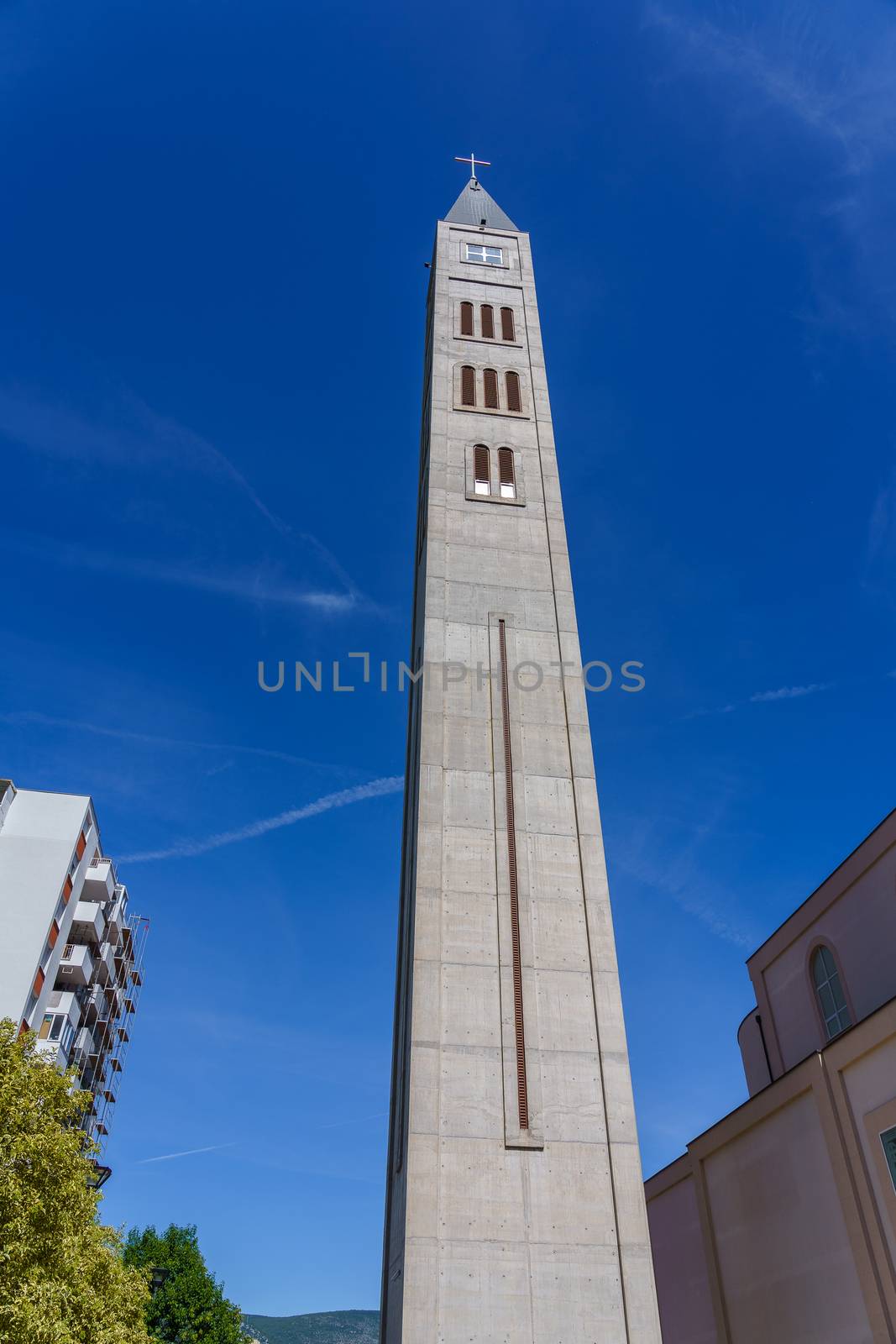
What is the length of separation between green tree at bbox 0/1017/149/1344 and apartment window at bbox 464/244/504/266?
29.9 metres

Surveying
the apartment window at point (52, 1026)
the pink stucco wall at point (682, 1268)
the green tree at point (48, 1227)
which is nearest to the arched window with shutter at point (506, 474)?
the green tree at point (48, 1227)

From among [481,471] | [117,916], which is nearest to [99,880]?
[117,916]

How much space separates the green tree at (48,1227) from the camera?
15805 millimetres

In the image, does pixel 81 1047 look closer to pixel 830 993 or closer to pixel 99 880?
pixel 99 880

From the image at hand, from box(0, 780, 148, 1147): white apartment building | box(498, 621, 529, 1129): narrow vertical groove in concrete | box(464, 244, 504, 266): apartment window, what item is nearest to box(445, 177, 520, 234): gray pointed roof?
box(464, 244, 504, 266): apartment window

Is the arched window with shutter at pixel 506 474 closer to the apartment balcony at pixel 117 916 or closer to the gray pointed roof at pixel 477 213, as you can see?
the gray pointed roof at pixel 477 213

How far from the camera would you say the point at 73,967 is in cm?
3641

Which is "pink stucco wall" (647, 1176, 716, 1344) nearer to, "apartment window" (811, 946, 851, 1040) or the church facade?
"apartment window" (811, 946, 851, 1040)

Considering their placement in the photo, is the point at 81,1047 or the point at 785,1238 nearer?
the point at 785,1238

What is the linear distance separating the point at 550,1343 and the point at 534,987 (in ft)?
19.0

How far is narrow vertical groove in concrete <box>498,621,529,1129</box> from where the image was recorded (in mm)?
17480

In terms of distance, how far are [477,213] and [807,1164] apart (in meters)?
35.2

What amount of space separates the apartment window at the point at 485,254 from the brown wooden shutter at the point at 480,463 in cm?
1060

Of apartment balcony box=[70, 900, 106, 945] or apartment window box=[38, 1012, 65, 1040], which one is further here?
apartment balcony box=[70, 900, 106, 945]
